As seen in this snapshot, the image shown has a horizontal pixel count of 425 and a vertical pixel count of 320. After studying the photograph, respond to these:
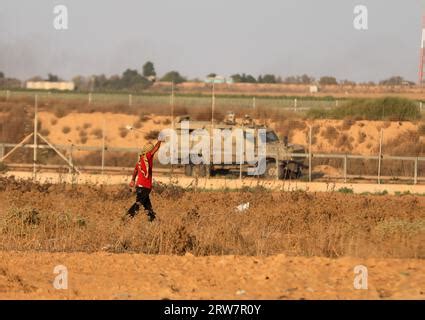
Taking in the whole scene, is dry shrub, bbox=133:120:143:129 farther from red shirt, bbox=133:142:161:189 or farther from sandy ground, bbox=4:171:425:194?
red shirt, bbox=133:142:161:189

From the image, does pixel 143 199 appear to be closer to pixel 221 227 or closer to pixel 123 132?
pixel 221 227

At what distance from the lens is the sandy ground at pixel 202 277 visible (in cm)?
1270

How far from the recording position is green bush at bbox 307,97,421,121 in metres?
49.4

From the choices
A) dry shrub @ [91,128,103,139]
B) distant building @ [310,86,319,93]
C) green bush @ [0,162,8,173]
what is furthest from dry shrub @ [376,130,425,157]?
distant building @ [310,86,319,93]

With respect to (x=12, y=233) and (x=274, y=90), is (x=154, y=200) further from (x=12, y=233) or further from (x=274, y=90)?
(x=274, y=90)

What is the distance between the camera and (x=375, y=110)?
5156cm

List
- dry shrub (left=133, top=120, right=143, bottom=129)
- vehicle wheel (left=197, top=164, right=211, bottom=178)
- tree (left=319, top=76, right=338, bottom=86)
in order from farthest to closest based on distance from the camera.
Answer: tree (left=319, top=76, right=338, bottom=86) < dry shrub (left=133, top=120, right=143, bottom=129) < vehicle wheel (left=197, top=164, right=211, bottom=178)

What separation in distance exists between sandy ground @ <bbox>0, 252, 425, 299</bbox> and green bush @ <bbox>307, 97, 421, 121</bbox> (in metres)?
34.7

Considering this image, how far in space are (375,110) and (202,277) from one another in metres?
38.8

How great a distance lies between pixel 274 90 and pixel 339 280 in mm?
71344

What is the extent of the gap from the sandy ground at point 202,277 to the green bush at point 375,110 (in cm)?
3472

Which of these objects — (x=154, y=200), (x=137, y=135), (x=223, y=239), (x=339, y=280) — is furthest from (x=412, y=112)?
(x=339, y=280)

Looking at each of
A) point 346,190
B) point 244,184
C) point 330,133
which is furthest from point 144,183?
point 330,133
